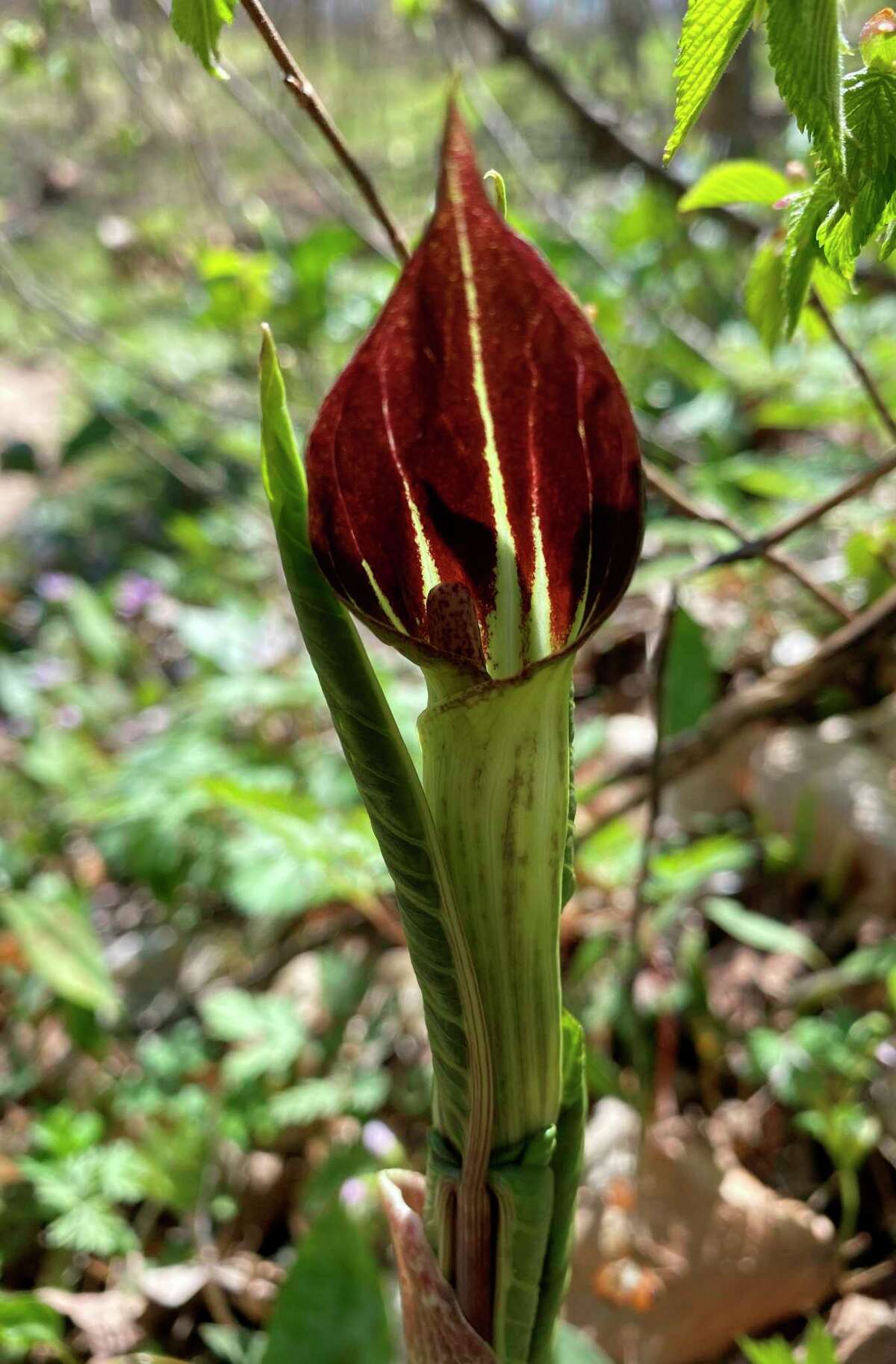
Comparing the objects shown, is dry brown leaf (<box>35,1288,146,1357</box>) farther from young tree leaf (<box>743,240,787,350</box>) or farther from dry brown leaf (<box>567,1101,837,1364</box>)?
young tree leaf (<box>743,240,787,350</box>)

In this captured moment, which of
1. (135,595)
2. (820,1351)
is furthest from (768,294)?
(135,595)

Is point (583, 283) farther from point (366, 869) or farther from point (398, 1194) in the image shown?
point (398, 1194)

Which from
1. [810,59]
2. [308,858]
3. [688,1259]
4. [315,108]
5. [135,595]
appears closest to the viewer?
[810,59]

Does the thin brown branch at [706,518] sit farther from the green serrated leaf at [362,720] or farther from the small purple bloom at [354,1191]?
the small purple bloom at [354,1191]

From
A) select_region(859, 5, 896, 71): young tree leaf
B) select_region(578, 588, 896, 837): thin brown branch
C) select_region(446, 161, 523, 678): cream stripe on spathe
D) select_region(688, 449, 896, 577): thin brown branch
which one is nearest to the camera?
select_region(446, 161, 523, 678): cream stripe on spathe

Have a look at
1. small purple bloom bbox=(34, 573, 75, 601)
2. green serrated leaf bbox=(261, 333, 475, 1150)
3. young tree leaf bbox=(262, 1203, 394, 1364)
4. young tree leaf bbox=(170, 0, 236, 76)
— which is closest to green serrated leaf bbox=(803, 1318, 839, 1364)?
young tree leaf bbox=(262, 1203, 394, 1364)

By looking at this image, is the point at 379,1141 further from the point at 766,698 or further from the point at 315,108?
A: the point at 315,108

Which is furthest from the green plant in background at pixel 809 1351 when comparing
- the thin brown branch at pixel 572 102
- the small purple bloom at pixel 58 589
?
the small purple bloom at pixel 58 589
